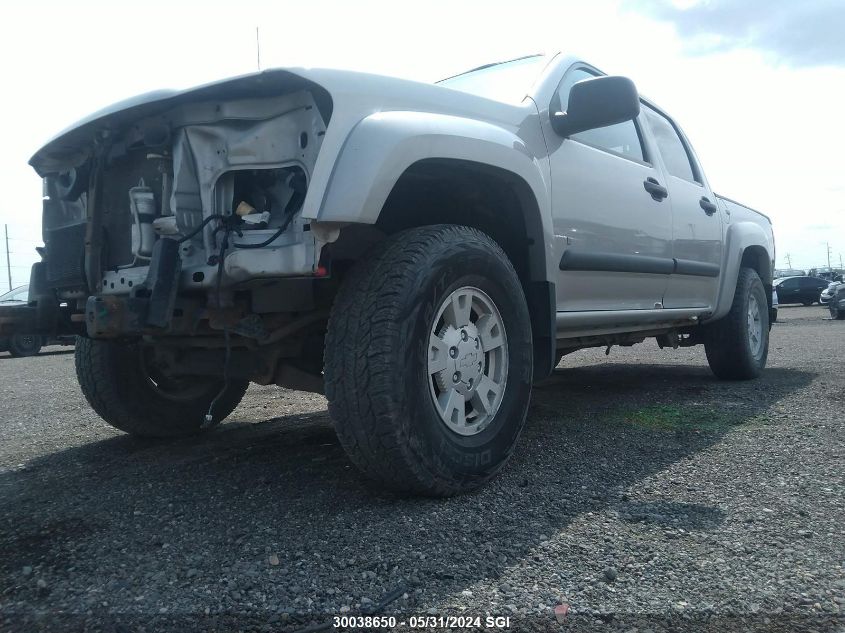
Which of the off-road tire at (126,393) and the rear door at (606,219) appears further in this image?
the off-road tire at (126,393)

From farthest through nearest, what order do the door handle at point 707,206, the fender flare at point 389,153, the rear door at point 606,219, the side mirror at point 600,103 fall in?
the door handle at point 707,206, the rear door at point 606,219, the side mirror at point 600,103, the fender flare at point 389,153

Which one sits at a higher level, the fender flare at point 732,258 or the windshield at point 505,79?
the windshield at point 505,79

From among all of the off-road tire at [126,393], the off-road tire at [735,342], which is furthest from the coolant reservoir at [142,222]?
the off-road tire at [735,342]

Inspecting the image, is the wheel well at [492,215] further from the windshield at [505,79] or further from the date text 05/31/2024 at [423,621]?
the date text 05/31/2024 at [423,621]

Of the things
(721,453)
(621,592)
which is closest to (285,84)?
(621,592)

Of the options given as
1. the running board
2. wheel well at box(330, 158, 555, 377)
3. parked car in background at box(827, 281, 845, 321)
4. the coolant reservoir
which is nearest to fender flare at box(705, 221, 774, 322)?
the running board

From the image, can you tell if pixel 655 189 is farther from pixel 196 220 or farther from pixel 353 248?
pixel 196 220

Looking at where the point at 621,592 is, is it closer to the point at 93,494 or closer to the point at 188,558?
the point at 188,558

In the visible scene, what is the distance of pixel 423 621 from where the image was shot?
1668 millimetres

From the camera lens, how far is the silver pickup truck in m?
2.35

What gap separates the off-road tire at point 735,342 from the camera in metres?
5.43

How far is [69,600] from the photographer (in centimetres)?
183

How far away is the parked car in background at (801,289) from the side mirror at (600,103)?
27.4 m

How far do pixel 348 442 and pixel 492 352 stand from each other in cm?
74
